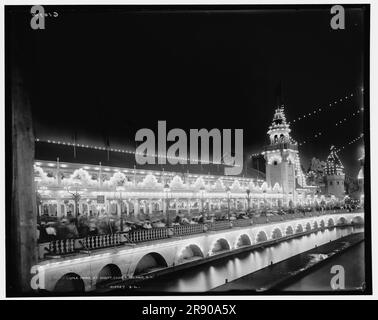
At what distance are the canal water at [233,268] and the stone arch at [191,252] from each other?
22cm

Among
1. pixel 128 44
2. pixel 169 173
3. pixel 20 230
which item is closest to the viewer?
pixel 20 230

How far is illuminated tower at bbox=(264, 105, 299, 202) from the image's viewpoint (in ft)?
15.1

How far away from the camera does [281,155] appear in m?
5.44

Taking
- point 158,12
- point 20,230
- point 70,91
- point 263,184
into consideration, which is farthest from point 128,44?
point 263,184

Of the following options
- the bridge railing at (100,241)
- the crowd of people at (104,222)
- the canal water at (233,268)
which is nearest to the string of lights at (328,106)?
the canal water at (233,268)

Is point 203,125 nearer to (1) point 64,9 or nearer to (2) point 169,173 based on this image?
(2) point 169,173

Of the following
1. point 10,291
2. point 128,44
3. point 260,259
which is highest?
point 128,44

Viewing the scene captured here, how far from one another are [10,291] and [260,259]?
425cm

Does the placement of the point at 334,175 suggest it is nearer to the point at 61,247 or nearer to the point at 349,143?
the point at 349,143

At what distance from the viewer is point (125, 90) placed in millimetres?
3965

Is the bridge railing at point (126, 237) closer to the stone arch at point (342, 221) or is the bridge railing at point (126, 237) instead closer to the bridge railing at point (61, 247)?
the bridge railing at point (61, 247)

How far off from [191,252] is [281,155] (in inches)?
88.2

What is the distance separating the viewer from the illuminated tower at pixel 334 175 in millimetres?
5213

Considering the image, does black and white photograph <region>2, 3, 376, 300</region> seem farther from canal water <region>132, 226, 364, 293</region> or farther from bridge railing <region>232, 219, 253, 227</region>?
bridge railing <region>232, 219, 253, 227</region>
